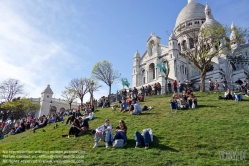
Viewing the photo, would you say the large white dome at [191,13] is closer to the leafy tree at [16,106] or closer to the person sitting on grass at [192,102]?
the leafy tree at [16,106]

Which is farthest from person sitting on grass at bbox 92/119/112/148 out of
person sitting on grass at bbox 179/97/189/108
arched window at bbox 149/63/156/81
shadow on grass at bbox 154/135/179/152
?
arched window at bbox 149/63/156/81

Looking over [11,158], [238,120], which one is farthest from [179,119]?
[11,158]

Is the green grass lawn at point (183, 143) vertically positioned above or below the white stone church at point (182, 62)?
below

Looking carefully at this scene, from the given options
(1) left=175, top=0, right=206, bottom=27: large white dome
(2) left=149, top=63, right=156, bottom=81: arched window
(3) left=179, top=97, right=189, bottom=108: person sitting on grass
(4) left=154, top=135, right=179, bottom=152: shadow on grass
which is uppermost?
(1) left=175, top=0, right=206, bottom=27: large white dome

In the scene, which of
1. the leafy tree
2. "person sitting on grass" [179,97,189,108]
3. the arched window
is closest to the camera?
"person sitting on grass" [179,97,189,108]

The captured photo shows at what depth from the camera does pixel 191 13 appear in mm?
62469

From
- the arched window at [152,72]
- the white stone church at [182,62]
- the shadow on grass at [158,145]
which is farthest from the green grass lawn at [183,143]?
the arched window at [152,72]

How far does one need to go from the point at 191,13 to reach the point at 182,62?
2557 cm

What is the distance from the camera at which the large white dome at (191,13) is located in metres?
61.2

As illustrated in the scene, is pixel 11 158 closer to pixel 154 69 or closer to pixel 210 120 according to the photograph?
pixel 210 120

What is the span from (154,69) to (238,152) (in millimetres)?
41370

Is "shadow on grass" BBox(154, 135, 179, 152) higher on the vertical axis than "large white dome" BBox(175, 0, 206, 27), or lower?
lower

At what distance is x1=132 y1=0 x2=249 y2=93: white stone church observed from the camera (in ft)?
134

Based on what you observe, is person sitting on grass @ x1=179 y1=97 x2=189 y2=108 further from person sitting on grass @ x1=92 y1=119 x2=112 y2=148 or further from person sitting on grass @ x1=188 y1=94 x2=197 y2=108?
person sitting on grass @ x1=92 y1=119 x2=112 y2=148
